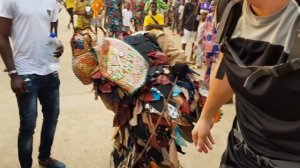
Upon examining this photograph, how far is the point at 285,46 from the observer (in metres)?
1.15

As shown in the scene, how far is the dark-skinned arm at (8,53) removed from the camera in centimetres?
244

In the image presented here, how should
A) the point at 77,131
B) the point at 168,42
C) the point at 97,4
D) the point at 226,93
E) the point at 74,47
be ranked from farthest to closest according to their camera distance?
1. the point at 97,4
2. the point at 77,131
3. the point at 168,42
4. the point at 74,47
5. the point at 226,93

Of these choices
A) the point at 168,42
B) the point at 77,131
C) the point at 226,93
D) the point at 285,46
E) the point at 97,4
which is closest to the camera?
the point at 285,46

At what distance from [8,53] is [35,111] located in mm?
512

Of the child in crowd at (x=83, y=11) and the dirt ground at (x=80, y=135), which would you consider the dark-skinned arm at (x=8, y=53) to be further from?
the child in crowd at (x=83, y=11)

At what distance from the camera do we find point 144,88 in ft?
6.98

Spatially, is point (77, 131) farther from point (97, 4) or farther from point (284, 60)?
point (97, 4)

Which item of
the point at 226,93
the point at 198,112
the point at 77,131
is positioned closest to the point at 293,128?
the point at 226,93

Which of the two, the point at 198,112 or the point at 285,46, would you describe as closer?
the point at 285,46

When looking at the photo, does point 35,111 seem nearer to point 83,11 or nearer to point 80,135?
point 80,135

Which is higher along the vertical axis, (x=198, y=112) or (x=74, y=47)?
(x=74, y=47)

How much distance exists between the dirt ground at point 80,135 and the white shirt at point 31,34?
39.5 inches

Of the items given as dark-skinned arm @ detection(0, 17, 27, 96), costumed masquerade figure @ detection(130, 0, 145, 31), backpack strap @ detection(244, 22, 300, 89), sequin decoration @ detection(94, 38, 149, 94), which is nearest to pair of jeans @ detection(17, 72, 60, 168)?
dark-skinned arm @ detection(0, 17, 27, 96)

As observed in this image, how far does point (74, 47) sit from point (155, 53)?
519mm
